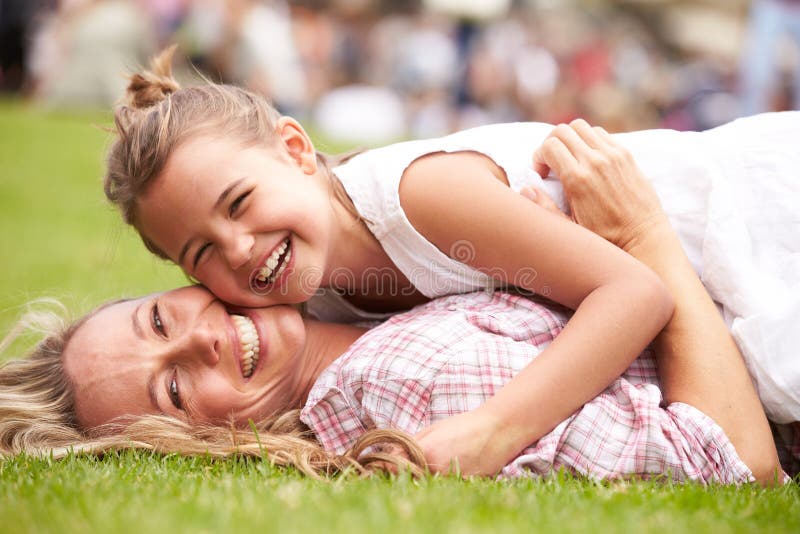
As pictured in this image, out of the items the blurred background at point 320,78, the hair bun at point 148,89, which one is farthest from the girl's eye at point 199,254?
the blurred background at point 320,78

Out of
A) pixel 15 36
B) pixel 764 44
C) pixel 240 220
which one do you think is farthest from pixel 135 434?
pixel 15 36

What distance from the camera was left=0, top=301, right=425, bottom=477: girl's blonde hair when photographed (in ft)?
8.02

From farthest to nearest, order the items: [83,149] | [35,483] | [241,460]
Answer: [83,149] → [241,460] → [35,483]

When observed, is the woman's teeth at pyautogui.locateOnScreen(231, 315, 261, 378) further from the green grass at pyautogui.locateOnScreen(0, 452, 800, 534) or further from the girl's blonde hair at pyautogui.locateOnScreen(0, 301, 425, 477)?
the green grass at pyautogui.locateOnScreen(0, 452, 800, 534)

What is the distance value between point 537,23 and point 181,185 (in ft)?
52.1

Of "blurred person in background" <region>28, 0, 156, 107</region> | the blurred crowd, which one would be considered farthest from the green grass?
"blurred person in background" <region>28, 0, 156, 107</region>

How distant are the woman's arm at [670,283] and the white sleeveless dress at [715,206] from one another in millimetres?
92

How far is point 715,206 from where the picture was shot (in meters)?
2.90

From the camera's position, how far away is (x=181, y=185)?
2.78 m

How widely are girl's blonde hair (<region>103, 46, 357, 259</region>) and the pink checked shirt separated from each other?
1.93ft

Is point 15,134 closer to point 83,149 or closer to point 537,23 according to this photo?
point 83,149

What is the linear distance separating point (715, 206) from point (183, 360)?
1.82 m

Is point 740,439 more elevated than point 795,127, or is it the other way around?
point 795,127

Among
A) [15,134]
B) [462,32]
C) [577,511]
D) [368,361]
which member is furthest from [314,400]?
[462,32]
